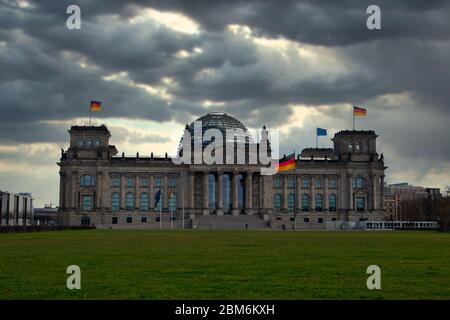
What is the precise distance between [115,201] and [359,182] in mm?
66906

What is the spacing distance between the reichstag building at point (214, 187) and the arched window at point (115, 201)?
266mm

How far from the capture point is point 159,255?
39781mm

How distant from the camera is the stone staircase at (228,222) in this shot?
15988cm

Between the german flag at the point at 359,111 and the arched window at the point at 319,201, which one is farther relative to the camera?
the arched window at the point at 319,201

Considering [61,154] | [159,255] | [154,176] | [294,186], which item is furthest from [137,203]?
[159,255]

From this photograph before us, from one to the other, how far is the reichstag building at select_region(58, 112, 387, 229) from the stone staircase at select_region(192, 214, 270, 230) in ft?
9.12

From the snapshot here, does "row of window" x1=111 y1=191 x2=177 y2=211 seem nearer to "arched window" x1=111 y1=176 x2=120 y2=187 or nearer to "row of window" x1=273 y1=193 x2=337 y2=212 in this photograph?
"arched window" x1=111 y1=176 x2=120 y2=187

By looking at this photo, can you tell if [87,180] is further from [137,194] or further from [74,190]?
[137,194]

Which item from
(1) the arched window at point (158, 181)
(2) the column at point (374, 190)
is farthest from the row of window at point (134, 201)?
(2) the column at point (374, 190)

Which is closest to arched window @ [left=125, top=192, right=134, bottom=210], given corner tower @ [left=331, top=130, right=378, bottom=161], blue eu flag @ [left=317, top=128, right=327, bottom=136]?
blue eu flag @ [left=317, top=128, right=327, bottom=136]

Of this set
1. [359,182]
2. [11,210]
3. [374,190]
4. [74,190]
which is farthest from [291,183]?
[11,210]

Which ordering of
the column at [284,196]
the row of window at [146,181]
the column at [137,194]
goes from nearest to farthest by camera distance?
the column at [137,194]
the row of window at [146,181]
the column at [284,196]

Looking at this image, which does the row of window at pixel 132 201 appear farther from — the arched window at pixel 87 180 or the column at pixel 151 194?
the arched window at pixel 87 180
